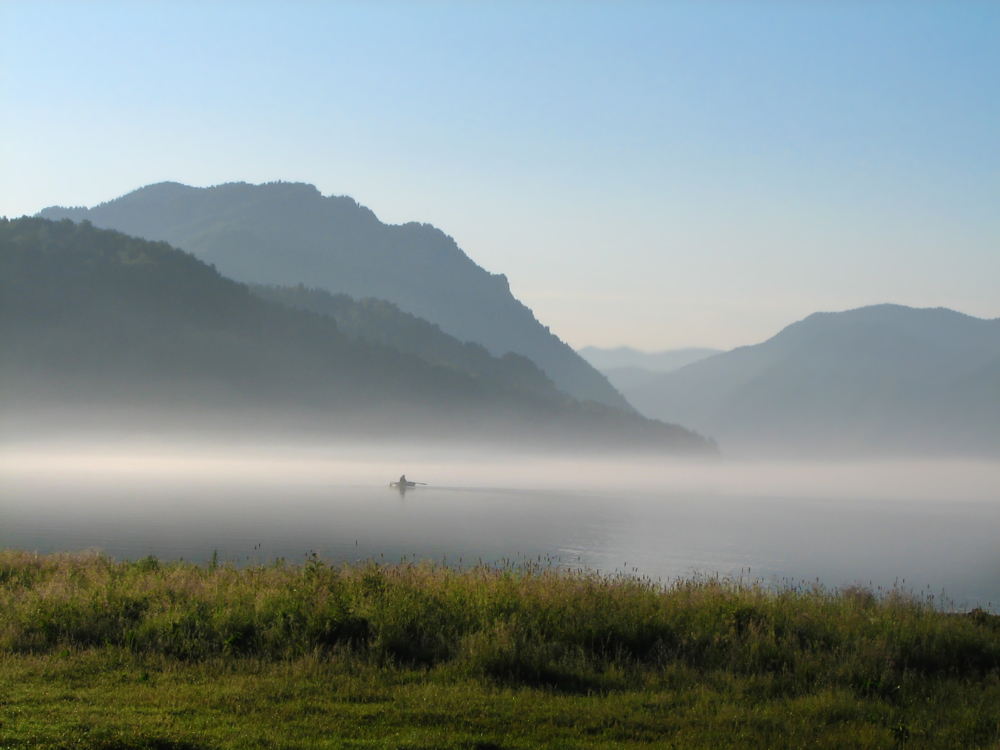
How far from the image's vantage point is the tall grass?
1268cm

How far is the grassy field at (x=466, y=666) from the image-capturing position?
963 centimetres

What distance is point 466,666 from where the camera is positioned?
12305 mm

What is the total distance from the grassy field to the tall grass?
4cm

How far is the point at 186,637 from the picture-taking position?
13227mm

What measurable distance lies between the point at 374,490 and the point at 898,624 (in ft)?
309

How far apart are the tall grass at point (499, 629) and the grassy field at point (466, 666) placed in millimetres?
43

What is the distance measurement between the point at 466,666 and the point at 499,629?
120 cm

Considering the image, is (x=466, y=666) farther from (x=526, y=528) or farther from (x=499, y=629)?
(x=526, y=528)

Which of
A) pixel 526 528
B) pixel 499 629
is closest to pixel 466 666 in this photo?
pixel 499 629

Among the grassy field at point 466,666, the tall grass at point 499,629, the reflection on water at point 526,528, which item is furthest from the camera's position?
the reflection on water at point 526,528

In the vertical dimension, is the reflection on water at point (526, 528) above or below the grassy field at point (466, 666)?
below

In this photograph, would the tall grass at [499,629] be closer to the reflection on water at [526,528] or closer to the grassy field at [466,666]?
the grassy field at [466,666]

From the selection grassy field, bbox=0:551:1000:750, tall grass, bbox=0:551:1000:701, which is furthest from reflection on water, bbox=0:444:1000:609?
grassy field, bbox=0:551:1000:750

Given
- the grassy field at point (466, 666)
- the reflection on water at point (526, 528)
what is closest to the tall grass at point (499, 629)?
the grassy field at point (466, 666)
